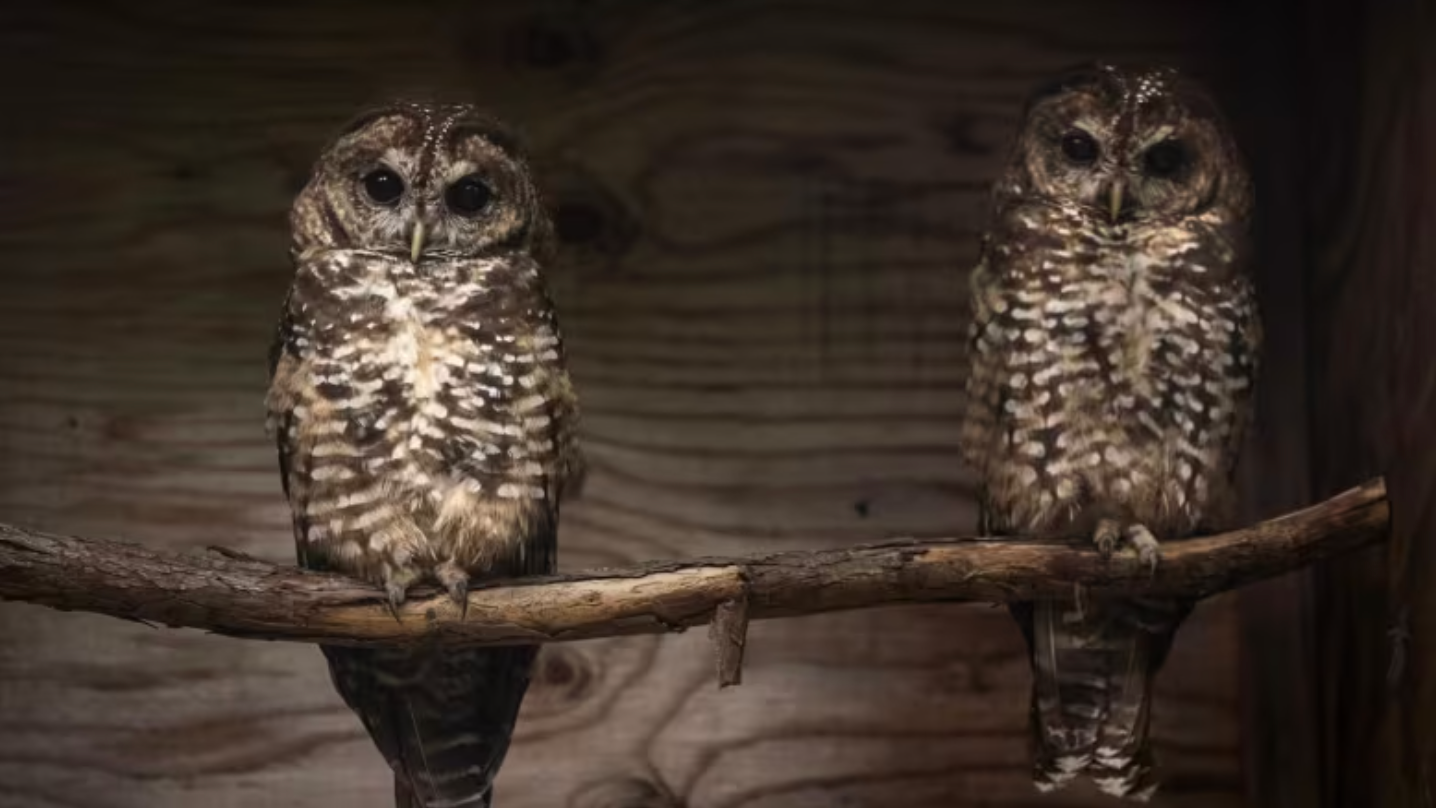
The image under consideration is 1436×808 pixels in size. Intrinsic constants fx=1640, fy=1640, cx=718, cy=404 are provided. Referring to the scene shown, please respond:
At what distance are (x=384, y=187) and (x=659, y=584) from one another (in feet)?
2.10

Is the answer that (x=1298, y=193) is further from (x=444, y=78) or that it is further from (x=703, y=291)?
(x=444, y=78)

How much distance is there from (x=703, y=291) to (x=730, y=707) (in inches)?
23.7

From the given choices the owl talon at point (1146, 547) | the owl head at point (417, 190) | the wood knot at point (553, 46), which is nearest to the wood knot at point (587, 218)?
the wood knot at point (553, 46)

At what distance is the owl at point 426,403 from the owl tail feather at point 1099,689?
0.66 m

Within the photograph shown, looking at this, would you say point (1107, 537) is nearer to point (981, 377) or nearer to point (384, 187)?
point (981, 377)

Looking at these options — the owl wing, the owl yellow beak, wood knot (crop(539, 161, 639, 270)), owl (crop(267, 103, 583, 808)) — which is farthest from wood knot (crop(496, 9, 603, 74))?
the owl wing

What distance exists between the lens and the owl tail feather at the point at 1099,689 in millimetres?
2107

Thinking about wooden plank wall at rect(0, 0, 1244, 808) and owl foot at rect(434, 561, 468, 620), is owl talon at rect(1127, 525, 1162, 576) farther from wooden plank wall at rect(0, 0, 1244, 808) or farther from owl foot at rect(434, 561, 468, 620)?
owl foot at rect(434, 561, 468, 620)

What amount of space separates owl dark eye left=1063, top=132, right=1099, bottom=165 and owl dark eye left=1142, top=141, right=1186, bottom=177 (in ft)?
0.23

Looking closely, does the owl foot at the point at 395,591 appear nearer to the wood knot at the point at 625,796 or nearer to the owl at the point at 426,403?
the owl at the point at 426,403

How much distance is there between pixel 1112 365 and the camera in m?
2.07

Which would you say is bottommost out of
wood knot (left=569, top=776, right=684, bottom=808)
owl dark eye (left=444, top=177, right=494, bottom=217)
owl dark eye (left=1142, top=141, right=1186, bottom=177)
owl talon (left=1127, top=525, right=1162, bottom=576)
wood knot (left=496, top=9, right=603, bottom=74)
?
wood knot (left=569, top=776, right=684, bottom=808)

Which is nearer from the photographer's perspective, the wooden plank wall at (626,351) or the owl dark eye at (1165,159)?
the owl dark eye at (1165,159)

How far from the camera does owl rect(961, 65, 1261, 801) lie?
2.06m
